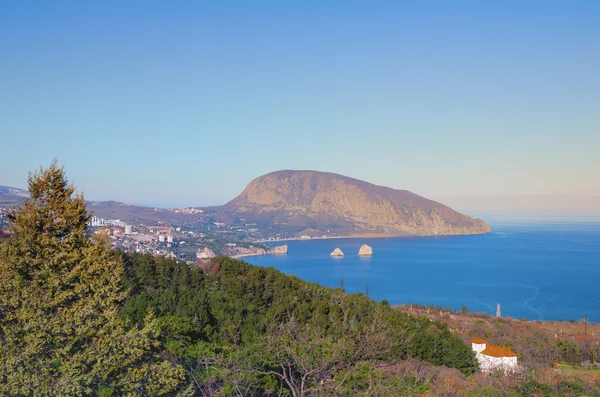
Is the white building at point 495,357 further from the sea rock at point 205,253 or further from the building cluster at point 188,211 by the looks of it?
the building cluster at point 188,211

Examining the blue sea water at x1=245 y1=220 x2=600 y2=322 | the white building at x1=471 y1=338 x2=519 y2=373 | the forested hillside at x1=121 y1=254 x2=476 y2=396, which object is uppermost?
the forested hillside at x1=121 y1=254 x2=476 y2=396

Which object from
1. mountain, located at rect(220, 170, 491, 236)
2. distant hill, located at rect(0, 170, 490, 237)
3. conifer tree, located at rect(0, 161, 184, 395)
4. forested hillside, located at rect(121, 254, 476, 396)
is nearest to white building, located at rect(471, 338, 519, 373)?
forested hillside, located at rect(121, 254, 476, 396)

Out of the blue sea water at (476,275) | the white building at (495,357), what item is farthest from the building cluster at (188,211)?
the white building at (495,357)

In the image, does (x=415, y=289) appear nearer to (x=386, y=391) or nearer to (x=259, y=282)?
(x=259, y=282)

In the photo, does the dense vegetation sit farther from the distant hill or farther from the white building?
the distant hill

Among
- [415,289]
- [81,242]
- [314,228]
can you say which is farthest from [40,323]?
[314,228]

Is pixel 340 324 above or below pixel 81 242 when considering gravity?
below

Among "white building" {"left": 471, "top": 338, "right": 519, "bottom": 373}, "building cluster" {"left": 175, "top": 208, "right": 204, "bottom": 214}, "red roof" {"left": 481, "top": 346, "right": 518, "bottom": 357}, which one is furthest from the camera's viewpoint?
"building cluster" {"left": 175, "top": 208, "right": 204, "bottom": 214}
